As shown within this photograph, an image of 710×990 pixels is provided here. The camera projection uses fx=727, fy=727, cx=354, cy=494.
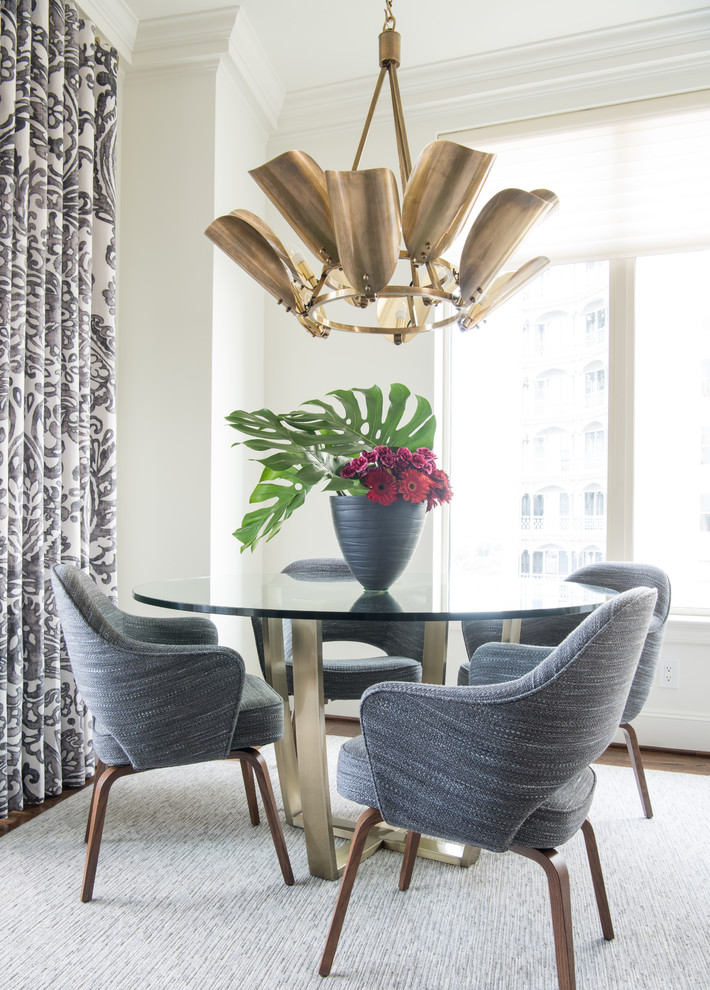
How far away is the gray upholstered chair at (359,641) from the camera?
2.24 m

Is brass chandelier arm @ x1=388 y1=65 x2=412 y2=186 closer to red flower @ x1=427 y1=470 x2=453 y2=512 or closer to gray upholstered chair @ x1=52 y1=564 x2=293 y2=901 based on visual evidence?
red flower @ x1=427 y1=470 x2=453 y2=512

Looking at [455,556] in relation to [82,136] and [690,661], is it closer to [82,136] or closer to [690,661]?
[690,661]

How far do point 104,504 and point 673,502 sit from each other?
233cm

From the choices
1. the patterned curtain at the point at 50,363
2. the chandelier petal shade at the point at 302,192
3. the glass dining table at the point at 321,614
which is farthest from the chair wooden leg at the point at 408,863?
the chandelier petal shade at the point at 302,192

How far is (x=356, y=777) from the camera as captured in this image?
136 centimetres

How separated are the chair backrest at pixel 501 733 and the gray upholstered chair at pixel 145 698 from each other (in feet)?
1.60

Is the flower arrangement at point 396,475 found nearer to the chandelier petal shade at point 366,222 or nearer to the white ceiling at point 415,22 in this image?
the chandelier petal shade at point 366,222

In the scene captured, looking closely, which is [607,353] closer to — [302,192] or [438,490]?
[438,490]

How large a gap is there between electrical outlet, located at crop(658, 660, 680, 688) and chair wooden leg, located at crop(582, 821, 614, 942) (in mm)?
1553

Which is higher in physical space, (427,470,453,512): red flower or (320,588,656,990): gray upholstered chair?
(427,470,453,512): red flower

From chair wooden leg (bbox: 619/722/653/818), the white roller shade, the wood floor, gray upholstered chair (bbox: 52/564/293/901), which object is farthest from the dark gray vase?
the white roller shade

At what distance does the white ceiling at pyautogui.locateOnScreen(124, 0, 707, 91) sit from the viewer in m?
2.78

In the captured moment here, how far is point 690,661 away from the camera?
9.75ft

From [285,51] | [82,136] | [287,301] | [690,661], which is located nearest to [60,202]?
[82,136]
